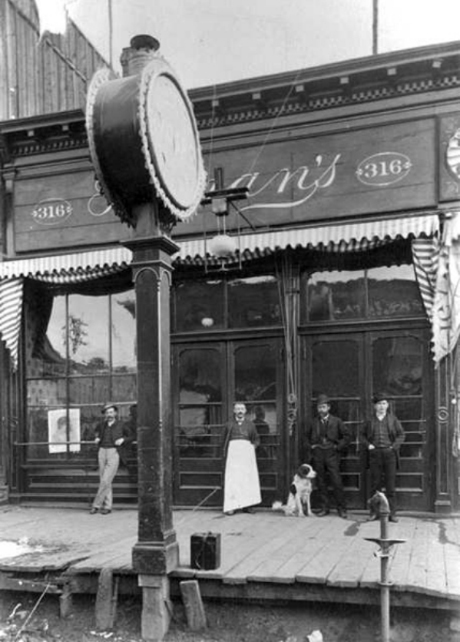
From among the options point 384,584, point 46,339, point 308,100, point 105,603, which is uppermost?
point 308,100

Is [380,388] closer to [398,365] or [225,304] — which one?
[398,365]

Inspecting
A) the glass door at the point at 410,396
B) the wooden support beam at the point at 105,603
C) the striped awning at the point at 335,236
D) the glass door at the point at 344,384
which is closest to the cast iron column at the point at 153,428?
the wooden support beam at the point at 105,603

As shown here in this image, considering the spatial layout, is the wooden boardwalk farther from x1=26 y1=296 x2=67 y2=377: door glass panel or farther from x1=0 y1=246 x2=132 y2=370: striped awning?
x1=0 y1=246 x2=132 y2=370: striped awning

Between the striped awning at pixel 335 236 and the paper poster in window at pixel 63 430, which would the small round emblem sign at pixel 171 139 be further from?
the paper poster in window at pixel 63 430

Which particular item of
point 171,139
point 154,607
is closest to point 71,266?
point 171,139

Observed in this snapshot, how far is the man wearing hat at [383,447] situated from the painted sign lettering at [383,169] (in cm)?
288

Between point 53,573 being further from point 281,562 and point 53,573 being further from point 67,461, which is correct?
point 67,461

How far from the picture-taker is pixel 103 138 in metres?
5.05

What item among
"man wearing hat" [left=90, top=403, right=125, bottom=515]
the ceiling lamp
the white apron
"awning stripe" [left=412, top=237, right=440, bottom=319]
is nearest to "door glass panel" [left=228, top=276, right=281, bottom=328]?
the ceiling lamp

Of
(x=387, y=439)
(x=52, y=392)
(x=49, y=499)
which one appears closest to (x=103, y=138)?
(x=387, y=439)

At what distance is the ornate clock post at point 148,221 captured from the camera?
5016 millimetres

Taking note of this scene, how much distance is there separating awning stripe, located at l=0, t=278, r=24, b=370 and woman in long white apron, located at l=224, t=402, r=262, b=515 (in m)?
3.67

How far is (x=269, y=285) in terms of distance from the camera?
9055 millimetres

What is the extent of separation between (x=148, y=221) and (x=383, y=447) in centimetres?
443
